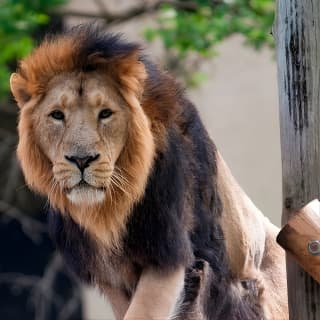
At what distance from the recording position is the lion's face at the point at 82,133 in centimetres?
359

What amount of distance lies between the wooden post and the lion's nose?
0.63m

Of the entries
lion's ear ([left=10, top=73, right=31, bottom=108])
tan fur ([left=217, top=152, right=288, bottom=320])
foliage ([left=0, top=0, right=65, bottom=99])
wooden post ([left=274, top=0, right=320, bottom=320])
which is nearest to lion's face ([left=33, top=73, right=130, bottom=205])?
lion's ear ([left=10, top=73, right=31, bottom=108])

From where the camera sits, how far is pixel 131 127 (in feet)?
12.2

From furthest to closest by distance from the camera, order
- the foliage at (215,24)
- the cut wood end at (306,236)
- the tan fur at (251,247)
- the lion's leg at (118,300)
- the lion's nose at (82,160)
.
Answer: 1. the foliage at (215,24)
2. the tan fur at (251,247)
3. the lion's leg at (118,300)
4. the lion's nose at (82,160)
5. the cut wood end at (306,236)

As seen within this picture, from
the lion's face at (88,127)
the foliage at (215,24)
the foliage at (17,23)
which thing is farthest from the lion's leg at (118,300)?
the foliage at (17,23)

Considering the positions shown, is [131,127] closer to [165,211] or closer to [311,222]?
[165,211]

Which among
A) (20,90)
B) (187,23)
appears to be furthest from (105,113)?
(187,23)

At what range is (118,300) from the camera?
4254 mm

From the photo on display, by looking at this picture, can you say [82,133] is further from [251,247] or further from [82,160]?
[251,247]

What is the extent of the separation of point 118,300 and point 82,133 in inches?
36.0

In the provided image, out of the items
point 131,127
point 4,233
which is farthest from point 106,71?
point 4,233

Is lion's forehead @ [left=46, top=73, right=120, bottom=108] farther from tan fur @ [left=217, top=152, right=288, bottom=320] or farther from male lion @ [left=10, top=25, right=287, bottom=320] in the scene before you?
tan fur @ [left=217, top=152, right=288, bottom=320]

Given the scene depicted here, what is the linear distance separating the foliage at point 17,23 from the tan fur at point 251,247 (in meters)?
2.78

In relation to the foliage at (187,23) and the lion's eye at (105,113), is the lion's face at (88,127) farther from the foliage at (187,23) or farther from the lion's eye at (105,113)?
the foliage at (187,23)
